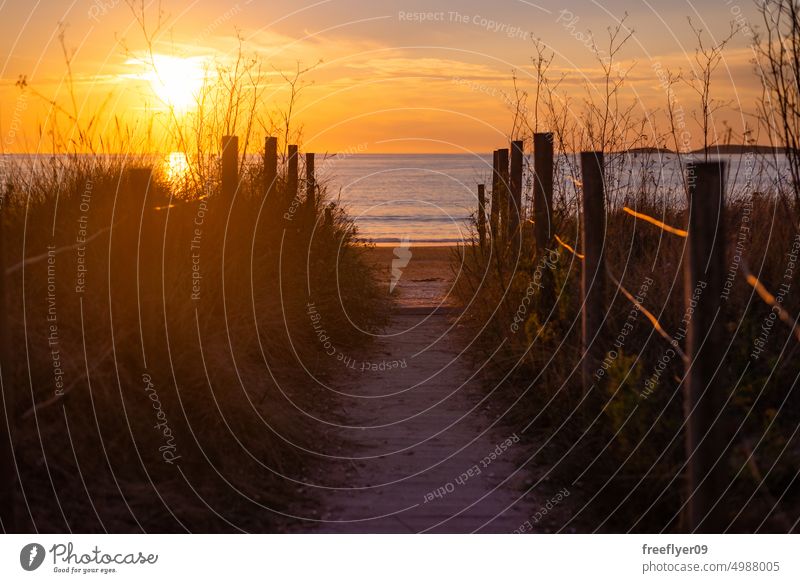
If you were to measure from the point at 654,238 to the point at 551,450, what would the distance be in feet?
10.0

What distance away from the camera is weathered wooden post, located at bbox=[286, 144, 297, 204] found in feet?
29.3

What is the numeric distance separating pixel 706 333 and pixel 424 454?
262 cm

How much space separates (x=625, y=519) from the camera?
4.50m

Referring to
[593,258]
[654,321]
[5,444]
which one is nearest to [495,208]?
[593,258]

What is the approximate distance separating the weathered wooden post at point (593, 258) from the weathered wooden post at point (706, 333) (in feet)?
8.02

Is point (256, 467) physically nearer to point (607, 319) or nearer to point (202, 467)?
point (202, 467)

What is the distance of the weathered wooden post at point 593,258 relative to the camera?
610 cm

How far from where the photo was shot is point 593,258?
613 cm

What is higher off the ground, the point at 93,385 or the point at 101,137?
the point at 101,137

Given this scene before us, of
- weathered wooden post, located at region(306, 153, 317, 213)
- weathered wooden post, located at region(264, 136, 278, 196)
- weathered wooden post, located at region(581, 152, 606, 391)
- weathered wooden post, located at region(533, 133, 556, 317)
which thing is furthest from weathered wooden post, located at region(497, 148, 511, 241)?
weathered wooden post, located at region(581, 152, 606, 391)

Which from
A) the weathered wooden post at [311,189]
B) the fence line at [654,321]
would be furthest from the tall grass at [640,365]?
the weathered wooden post at [311,189]

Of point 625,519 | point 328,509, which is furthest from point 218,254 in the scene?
point 625,519

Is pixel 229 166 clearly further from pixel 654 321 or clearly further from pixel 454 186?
pixel 454 186

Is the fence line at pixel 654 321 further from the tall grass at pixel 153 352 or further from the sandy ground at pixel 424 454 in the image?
the tall grass at pixel 153 352
